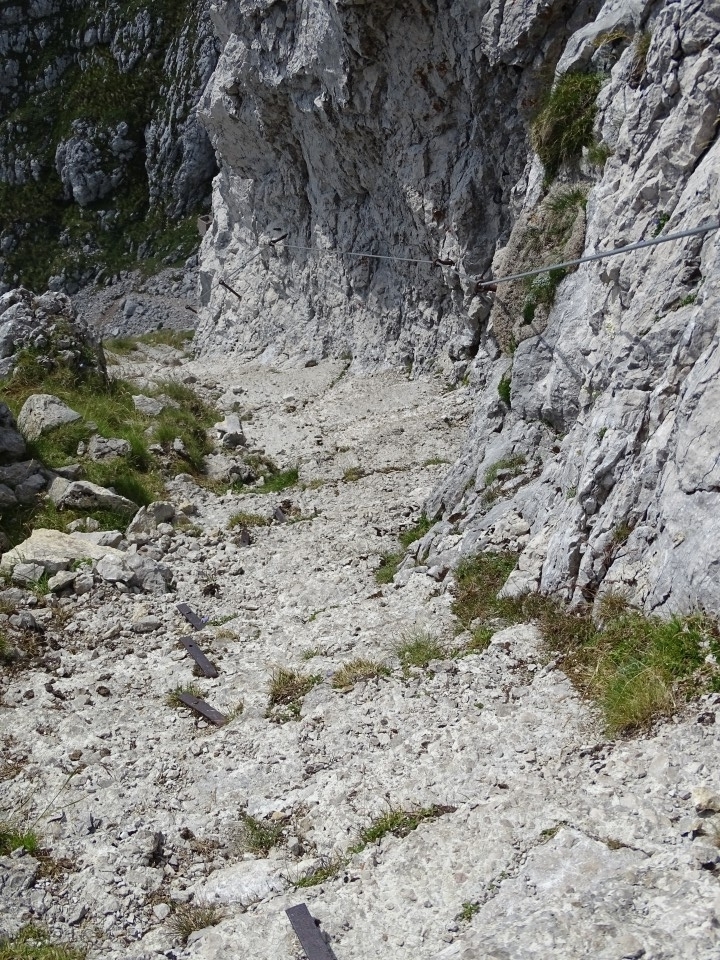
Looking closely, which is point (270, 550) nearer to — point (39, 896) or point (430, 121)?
point (39, 896)

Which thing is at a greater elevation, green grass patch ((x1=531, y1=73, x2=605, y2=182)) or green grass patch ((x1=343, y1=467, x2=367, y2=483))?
green grass patch ((x1=531, y1=73, x2=605, y2=182))

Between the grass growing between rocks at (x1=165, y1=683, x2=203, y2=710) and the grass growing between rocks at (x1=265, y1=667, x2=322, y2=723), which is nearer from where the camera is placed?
the grass growing between rocks at (x1=265, y1=667, x2=322, y2=723)

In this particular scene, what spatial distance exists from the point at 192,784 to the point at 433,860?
2.47m

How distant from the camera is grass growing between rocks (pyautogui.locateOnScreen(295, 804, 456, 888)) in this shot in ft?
15.3

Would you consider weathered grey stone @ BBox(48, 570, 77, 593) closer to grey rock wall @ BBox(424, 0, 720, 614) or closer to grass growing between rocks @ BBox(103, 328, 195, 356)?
grey rock wall @ BBox(424, 0, 720, 614)

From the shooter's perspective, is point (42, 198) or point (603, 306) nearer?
point (603, 306)

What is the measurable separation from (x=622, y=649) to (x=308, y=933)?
302 centimetres

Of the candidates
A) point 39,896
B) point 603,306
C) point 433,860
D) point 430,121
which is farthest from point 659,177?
point 430,121

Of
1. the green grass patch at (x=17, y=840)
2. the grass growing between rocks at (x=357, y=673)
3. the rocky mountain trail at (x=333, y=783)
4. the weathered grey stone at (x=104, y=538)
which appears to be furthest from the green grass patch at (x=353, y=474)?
the green grass patch at (x=17, y=840)

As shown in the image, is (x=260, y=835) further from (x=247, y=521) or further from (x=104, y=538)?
(x=247, y=521)

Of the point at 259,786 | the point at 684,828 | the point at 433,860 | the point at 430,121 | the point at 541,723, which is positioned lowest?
the point at 259,786

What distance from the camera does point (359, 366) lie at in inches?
863

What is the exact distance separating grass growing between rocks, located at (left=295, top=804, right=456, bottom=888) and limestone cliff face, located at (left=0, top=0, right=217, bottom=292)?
49008 mm

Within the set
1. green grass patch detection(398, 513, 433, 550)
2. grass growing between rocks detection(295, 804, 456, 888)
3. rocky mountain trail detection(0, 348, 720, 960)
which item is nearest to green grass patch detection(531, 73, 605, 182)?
green grass patch detection(398, 513, 433, 550)
